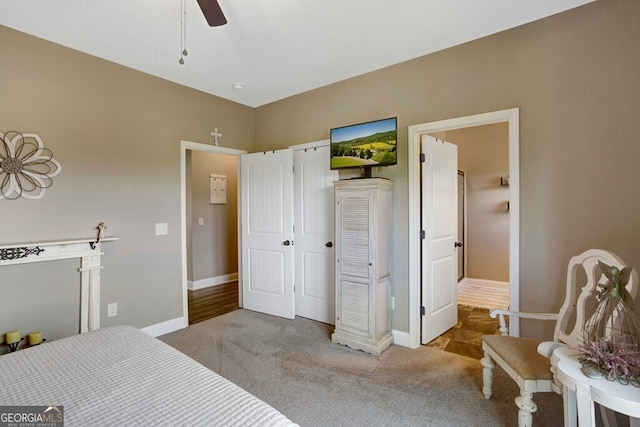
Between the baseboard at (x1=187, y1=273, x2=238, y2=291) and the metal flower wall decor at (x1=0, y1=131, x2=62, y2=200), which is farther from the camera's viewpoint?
the baseboard at (x1=187, y1=273, x2=238, y2=291)

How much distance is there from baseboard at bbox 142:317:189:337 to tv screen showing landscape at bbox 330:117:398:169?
241 centimetres

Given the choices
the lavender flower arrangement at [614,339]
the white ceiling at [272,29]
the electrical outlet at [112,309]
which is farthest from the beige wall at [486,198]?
the electrical outlet at [112,309]

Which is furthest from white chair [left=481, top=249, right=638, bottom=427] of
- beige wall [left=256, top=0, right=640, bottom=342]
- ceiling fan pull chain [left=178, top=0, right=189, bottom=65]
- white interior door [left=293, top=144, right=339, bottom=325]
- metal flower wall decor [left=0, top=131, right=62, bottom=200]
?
metal flower wall decor [left=0, top=131, right=62, bottom=200]

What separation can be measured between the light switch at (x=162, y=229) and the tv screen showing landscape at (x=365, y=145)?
6.28 ft

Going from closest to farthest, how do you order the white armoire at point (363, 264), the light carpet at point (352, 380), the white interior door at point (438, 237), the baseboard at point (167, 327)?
the light carpet at point (352, 380)
the white armoire at point (363, 264)
the white interior door at point (438, 237)
the baseboard at point (167, 327)

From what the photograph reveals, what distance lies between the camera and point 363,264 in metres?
2.81

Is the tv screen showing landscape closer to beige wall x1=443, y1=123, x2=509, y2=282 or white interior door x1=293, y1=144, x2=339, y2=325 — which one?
white interior door x1=293, y1=144, x2=339, y2=325

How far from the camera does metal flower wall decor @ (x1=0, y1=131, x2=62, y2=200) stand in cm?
234

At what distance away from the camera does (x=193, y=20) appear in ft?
7.40

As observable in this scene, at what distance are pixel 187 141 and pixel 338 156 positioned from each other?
69.5 inches

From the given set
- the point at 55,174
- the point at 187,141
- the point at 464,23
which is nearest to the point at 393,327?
the point at 464,23

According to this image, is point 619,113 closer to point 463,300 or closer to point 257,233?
point 463,300

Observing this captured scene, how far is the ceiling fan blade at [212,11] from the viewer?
156 centimetres

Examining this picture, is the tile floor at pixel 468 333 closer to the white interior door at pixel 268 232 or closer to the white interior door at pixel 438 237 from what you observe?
the white interior door at pixel 438 237
